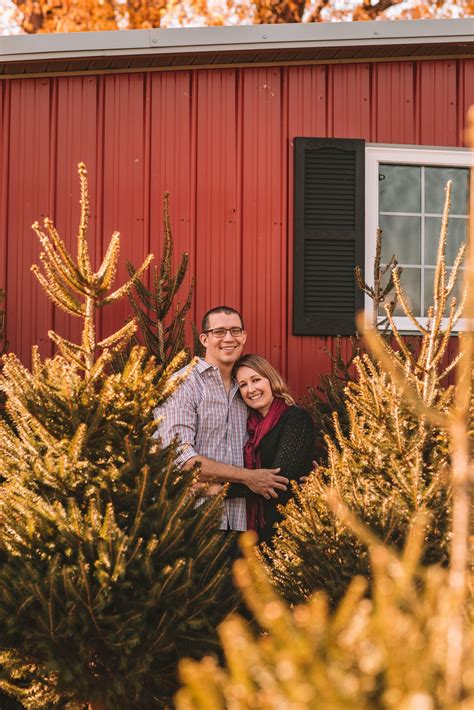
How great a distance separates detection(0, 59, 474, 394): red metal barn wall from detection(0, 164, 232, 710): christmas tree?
2666 millimetres

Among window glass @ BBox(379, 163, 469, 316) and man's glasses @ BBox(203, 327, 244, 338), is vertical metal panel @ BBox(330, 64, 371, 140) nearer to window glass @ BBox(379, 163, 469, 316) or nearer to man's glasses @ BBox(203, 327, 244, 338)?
window glass @ BBox(379, 163, 469, 316)

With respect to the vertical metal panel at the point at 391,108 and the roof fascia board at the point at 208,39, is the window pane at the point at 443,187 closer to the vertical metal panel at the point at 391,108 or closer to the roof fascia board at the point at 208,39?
the vertical metal panel at the point at 391,108

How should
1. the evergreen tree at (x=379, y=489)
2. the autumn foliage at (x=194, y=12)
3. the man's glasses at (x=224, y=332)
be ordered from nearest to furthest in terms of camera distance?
the evergreen tree at (x=379, y=489) → the man's glasses at (x=224, y=332) → the autumn foliage at (x=194, y=12)

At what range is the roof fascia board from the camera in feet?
21.5

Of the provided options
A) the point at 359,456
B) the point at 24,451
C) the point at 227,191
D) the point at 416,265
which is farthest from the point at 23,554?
the point at 416,265

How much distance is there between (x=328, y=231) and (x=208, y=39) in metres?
1.65

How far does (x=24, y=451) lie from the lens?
4.06m

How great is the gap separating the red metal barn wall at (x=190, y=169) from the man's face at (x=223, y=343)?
115 cm

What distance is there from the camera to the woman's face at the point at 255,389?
5520mm

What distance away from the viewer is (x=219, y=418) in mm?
5527

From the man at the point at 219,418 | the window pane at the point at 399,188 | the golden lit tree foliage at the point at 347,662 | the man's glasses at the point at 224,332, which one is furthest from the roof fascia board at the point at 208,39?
the golden lit tree foliage at the point at 347,662

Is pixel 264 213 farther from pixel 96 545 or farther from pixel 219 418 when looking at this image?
pixel 96 545

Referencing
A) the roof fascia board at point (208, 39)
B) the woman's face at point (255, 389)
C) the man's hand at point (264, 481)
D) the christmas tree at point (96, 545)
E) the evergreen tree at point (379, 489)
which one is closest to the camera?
the christmas tree at point (96, 545)

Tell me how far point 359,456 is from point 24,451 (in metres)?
1.55
